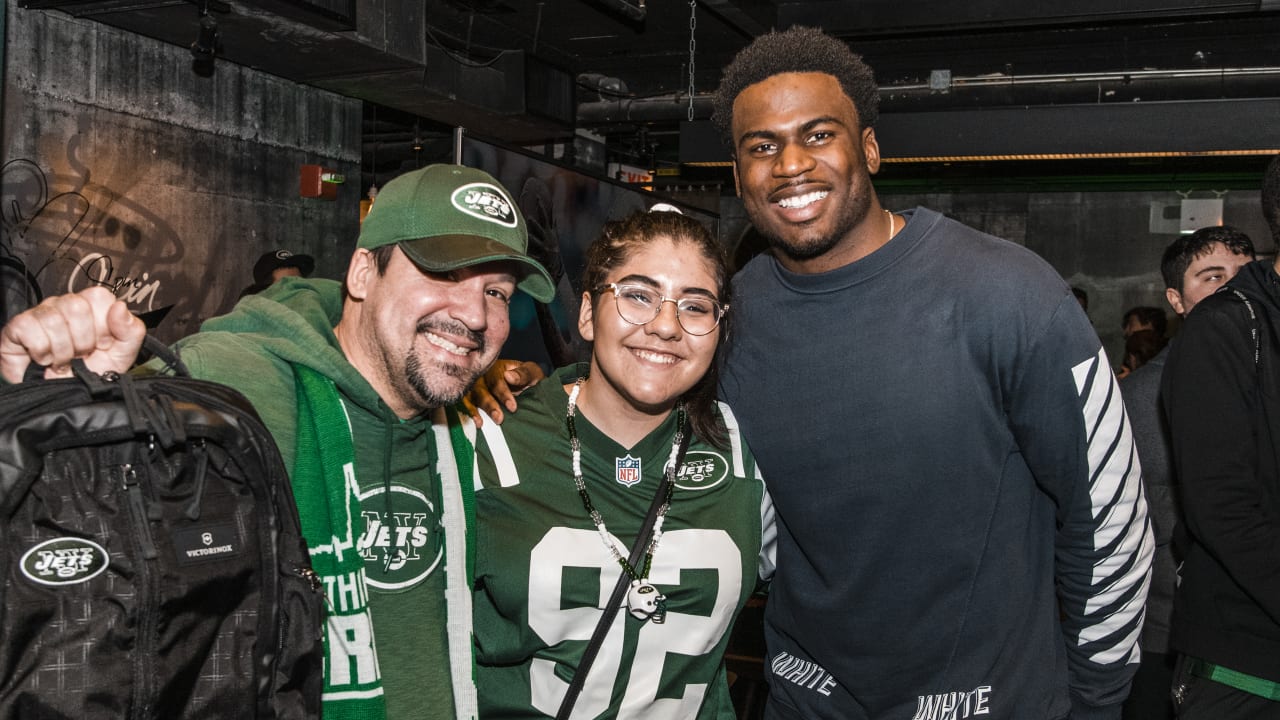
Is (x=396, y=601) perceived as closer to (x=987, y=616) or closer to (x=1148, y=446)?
(x=987, y=616)

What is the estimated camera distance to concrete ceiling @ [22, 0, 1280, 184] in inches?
210

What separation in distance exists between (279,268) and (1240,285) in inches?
199

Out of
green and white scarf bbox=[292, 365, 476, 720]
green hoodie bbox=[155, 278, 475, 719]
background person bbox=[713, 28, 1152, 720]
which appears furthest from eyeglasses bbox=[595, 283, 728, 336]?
green and white scarf bbox=[292, 365, 476, 720]

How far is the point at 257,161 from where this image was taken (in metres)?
6.46

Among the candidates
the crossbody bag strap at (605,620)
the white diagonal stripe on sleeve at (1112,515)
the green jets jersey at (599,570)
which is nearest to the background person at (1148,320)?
the white diagonal stripe on sleeve at (1112,515)

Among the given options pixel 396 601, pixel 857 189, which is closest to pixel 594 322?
pixel 857 189

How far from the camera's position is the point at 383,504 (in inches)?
62.5

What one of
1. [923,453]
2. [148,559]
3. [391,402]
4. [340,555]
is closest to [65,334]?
[148,559]

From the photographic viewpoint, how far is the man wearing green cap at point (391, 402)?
1436 mm

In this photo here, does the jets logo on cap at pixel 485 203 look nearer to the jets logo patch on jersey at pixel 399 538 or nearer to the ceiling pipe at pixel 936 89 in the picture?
the jets logo patch on jersey at pixel 399 538

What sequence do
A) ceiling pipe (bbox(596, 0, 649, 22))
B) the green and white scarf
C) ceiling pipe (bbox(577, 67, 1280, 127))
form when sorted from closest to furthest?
the green and white scarf, ceiling pipe (bbox(596, 0, 649, 22)), ceiling pipe (bbox(577, 67, 1280, 127))

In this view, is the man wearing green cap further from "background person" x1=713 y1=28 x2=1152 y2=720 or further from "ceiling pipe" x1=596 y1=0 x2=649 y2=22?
"ceiling pipe" x1=596 y1=0 x2=649 y2=22

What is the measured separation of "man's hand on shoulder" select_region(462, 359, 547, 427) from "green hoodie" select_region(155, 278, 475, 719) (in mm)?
238

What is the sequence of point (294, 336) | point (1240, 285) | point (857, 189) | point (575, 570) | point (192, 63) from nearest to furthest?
point (294, 336), point (575, 570), point (857, 189), point (1240, 285), point (192, 63)
